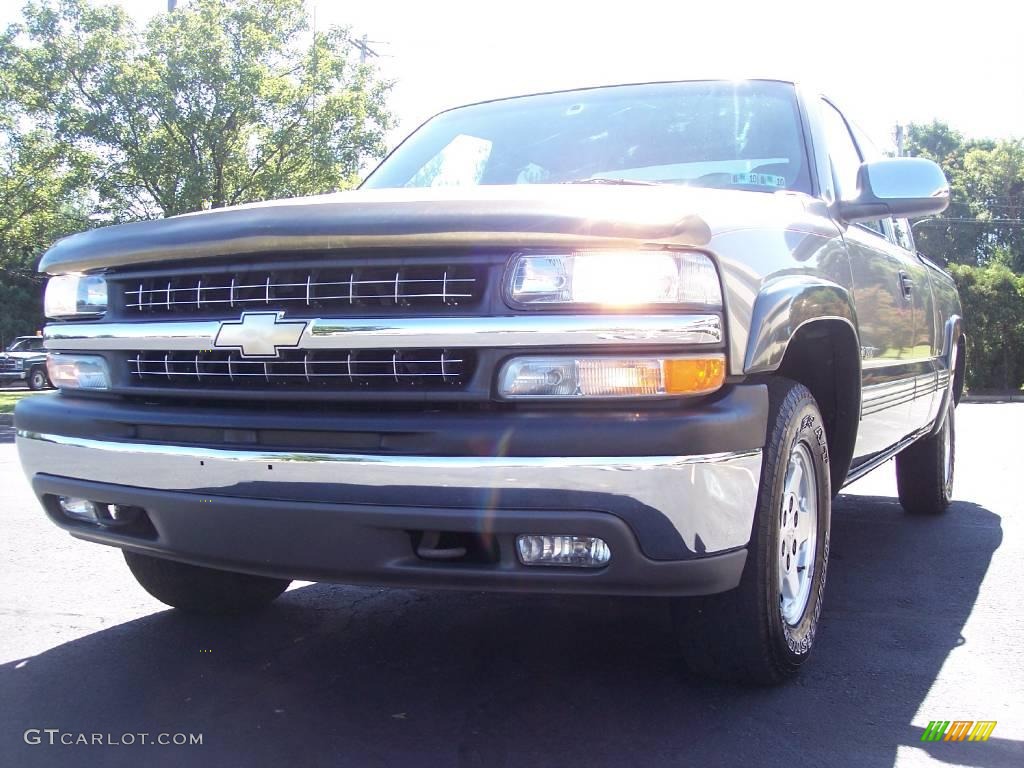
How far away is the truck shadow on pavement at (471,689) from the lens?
2.58 m

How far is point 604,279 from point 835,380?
1.45 m

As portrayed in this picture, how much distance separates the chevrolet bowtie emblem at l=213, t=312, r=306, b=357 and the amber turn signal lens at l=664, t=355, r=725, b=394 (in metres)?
0.90

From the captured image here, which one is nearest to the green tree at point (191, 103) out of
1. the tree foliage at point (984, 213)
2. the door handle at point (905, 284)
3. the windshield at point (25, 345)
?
the windshield at point (25, 345)

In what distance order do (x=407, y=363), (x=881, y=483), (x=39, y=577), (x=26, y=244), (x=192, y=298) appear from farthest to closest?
(x=26, y=244) → (x=881, y=483) → (x=39, y=577) → (x=192, y=298) → (x=407, y=363)

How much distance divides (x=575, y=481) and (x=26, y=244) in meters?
28.1

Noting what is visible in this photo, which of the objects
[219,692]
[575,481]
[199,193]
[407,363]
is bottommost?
[199,193]

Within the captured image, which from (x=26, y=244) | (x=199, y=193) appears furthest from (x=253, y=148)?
(x=26, y=244)

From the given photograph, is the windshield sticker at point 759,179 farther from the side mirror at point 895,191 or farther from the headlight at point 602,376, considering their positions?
the headlight at point 602,376

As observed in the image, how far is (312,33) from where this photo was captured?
863 inches

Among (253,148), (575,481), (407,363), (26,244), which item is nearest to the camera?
(575,481)

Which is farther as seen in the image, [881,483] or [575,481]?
[881,483]

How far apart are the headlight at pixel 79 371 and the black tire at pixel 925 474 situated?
429 cm

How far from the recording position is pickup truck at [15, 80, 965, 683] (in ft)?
7.76

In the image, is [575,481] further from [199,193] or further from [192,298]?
[199,193]
